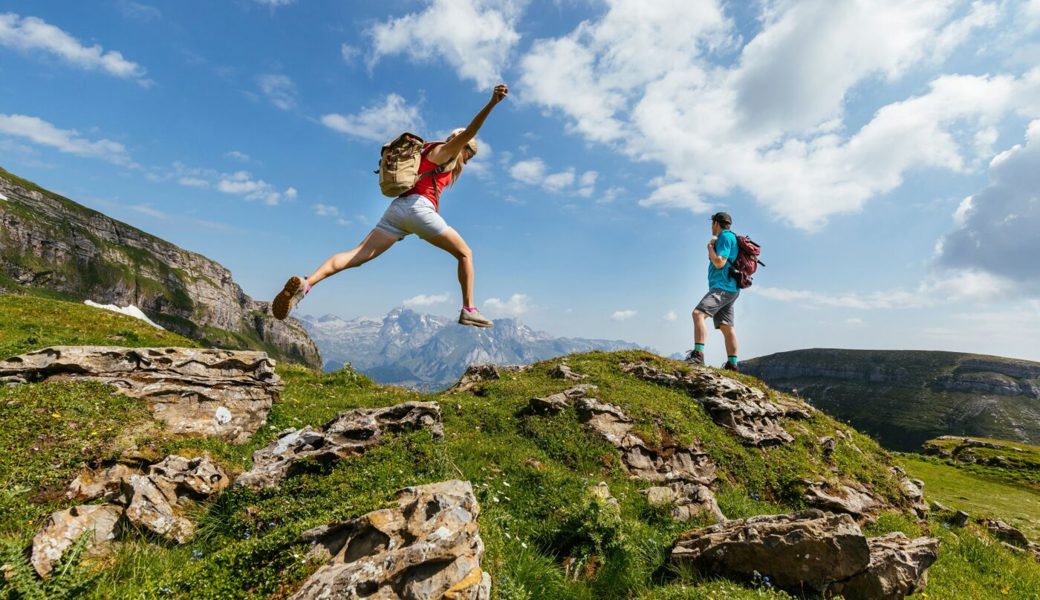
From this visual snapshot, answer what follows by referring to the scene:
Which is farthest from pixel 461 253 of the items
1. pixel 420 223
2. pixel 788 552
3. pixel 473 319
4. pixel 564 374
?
pixel 564 374

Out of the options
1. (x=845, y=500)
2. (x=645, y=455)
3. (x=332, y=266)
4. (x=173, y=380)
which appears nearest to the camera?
(x=332, y=266)

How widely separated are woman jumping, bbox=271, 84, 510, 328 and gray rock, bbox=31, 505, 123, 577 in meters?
3.47

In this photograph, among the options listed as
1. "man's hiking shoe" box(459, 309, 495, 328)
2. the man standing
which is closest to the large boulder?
"man's hiking shoe" box(459, 309, 495, 328)

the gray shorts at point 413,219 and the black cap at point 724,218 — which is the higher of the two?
the black cap at point 724,218

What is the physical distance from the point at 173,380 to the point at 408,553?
32.2ft

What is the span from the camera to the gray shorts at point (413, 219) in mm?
8078

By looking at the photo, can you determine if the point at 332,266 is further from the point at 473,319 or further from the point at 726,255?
the point at 726,255

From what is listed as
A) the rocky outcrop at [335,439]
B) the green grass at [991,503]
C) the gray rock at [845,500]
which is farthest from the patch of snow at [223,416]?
the green grass at [991,503]

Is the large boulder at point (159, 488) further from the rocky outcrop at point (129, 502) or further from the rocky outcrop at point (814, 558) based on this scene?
the rocky outcrop at point (814, 558)

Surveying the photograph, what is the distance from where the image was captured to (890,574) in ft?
21.8

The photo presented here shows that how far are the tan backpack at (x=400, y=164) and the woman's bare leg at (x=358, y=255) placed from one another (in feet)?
2.54

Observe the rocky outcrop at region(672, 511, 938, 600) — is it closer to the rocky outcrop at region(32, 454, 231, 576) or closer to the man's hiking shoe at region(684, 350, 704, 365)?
the rocky outcrop at region(32, 454, 231, 576)

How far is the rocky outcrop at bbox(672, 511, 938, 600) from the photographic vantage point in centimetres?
643

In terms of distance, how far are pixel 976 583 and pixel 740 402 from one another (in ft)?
24.1
